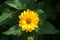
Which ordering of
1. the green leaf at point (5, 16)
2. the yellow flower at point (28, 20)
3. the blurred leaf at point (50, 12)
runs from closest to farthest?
1. the yellow flower at point (28, 20)
2. the green leaf at point (5, 16)
3. the blurred leaf at point (50, 12)

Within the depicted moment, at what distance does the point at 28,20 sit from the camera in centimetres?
150

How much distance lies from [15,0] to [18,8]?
75 mm

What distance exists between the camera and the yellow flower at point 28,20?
4.76 feet

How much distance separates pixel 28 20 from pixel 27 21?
0.01 metres

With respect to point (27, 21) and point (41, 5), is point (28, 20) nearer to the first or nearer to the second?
point (27, 21)

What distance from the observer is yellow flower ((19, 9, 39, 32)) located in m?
1.45

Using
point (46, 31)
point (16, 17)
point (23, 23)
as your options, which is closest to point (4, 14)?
point (16, 17)

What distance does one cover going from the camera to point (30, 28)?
145cm

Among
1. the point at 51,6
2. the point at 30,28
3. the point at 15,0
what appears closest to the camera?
the point at 30,28

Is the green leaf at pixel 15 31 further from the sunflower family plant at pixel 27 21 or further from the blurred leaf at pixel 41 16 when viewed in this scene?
the blurred leaf at pixel 41 16

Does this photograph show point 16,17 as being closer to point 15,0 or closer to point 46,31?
point 15,0

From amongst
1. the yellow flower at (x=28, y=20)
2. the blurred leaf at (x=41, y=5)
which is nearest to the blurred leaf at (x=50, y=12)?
the blurred leaf at (x=41, y=5)

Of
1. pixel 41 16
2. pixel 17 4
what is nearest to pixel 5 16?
pixel 17 4

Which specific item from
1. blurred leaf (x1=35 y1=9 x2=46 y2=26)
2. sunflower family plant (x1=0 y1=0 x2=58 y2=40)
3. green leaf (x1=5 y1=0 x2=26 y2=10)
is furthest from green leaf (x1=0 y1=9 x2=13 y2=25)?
blurred leaf (x1=35 y1=9 x2=46 y2=26)
